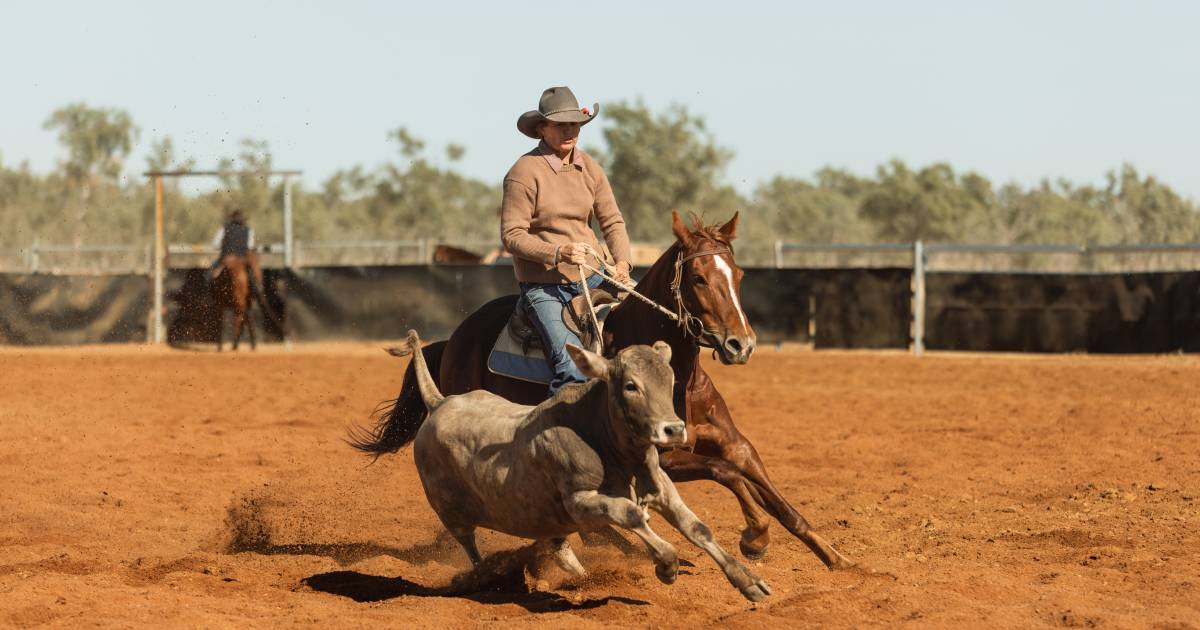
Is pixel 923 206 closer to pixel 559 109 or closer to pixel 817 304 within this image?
pixel 817 304

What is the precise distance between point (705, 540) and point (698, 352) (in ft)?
4.56

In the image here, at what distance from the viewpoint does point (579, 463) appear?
5.44m

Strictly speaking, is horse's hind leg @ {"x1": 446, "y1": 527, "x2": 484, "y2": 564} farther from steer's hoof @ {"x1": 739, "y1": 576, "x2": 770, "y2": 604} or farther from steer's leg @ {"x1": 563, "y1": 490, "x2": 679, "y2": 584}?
steer's hoof @ {"x1": 739, "y1": 576, "x2": 770, "y2": 604}

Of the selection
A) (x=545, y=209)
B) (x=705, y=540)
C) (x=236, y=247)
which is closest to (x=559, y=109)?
(x=545, y=209)

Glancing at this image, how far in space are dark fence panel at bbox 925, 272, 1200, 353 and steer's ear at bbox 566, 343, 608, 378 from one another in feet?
50.2

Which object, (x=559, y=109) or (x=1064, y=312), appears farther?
(x=1064, y=312)

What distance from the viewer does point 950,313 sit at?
66.2 ft

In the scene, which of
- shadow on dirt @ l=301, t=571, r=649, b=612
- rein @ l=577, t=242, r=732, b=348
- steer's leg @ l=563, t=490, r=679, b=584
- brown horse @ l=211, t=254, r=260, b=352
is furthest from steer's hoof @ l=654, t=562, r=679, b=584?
brown horse @ l=211, t=254, r=260, b=352

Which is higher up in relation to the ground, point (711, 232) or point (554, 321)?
point (711, 232)

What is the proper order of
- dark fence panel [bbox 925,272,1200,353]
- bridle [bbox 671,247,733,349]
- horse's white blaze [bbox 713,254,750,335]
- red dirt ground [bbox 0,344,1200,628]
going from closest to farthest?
red dirt ground [bbox 0,344,1200,628] → horse's white blaze [bbox 713,254,750,335] → bridle [bbox 671,247,733,349] → dark fence panel [bbox 925,272,1200,353]

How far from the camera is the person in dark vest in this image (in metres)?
21.2

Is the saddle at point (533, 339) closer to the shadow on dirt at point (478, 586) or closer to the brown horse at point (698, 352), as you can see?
the brown horse at point (698, 352)

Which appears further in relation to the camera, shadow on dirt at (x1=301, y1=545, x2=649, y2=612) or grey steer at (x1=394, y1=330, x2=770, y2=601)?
shadow on dirt at (x1=301, y1=545, x2=649, y2=612)

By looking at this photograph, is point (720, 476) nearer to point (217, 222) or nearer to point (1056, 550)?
point (1056, 550)
